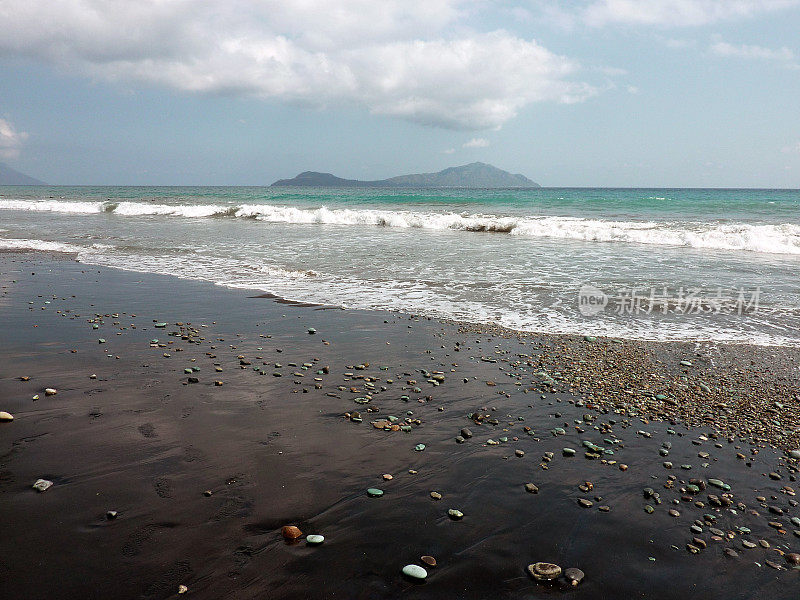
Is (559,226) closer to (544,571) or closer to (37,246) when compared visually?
(37,246)

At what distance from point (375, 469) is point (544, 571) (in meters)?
1.37

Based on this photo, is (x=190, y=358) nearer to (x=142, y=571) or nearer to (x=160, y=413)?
(x=160, y=413)

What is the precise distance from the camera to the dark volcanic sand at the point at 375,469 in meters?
2.61

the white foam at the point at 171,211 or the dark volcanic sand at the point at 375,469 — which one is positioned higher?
the white foam at the point at 171,211

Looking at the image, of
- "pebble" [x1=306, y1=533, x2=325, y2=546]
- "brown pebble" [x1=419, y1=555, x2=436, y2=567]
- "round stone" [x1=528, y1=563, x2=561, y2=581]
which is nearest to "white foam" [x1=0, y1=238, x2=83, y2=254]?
"pebble" [x1=306, y1=533, x2=325, y2=546]

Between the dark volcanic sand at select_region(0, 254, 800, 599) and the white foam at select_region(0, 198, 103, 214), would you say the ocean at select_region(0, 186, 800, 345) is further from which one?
→ the white foam at select_region(0, 198, 103, 214)

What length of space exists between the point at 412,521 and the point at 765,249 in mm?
19766

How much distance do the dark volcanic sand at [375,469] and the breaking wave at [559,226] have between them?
598 inches

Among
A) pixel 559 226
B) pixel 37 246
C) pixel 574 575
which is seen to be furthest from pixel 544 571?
pixel 559 226

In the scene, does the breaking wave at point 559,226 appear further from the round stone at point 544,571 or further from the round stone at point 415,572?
the round stone at point 415,572

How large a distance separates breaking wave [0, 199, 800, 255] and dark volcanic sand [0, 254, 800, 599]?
15.2m

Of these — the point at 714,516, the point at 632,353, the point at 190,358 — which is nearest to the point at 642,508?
the point at 714,516

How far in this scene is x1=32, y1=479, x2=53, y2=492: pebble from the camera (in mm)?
3213

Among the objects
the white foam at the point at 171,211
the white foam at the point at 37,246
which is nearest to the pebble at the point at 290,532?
the white foam at the point at 37,246
